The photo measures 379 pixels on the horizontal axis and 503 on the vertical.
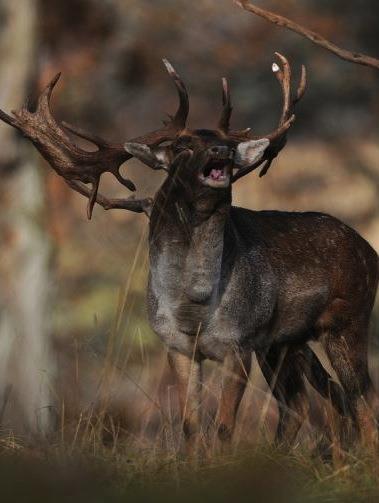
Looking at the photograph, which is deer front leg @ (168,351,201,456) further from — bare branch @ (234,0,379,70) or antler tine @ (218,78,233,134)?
bare branch @ (234,0,379,70)

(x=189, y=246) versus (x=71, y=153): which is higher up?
(x=71, y=153)

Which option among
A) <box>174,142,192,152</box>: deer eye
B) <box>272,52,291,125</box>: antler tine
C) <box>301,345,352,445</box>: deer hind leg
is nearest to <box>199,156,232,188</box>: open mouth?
<box>174,142,192,152</box>: deer eye

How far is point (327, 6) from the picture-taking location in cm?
1923

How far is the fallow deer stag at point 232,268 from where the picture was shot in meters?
7.76

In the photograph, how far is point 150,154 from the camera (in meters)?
7.85

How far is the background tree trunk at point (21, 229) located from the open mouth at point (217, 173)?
762 centimetres

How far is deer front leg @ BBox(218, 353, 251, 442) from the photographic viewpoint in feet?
25.7

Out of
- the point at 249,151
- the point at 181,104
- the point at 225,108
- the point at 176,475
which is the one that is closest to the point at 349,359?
the point at 249,151

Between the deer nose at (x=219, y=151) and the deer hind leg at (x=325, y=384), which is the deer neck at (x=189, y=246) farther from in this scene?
the deer hind leg at (x=325, y=384)

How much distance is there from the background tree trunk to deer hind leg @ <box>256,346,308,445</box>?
6154mm

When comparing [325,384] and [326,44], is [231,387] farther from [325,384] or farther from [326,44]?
[326,44]

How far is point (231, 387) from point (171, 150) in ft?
4.21

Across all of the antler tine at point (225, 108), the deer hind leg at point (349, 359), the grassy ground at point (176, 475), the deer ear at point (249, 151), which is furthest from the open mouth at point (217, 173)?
the deer hind leg at point (349, 359)

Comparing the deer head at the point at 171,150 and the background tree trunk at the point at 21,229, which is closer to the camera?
the deer head at the point at 171,150
